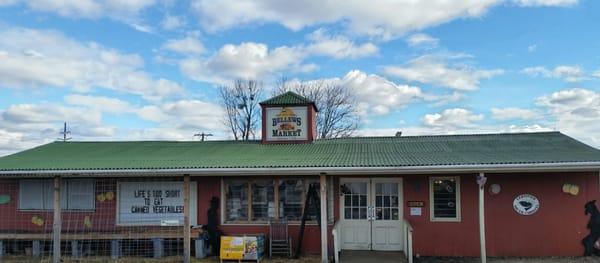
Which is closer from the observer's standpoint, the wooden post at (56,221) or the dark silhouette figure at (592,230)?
the wooden post at (56,221)

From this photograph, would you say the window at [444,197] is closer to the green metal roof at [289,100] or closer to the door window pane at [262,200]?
the door window pane at [262,200]

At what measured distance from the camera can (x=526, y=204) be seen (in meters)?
12.4

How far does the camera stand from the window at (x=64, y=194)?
44.9 ft

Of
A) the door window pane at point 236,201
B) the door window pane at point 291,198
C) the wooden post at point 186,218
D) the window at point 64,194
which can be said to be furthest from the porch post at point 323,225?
the window at point 64,194

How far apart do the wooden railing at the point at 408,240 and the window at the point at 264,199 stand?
7.61ft

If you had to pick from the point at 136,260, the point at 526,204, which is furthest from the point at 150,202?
the point at 526,204

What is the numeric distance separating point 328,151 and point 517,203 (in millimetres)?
4696

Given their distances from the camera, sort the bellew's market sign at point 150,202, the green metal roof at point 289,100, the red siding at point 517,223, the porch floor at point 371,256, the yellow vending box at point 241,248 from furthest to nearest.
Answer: the green metal roof at point 289,100, the bellew's market sign at point 150,202, the red siding at point 517,223, the yellow vending box at point 241,248, the porch floor at point 371,256

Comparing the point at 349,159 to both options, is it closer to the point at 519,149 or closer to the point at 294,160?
the point at 294,160

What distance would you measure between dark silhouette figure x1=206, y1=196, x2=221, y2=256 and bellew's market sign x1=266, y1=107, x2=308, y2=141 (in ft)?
8.47

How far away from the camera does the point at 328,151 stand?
44.0 feet

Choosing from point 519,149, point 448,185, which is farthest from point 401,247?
point 519,149

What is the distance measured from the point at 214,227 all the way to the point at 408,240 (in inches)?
190

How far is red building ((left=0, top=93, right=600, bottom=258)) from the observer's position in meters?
11.7
